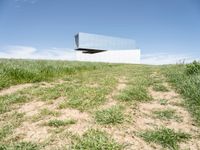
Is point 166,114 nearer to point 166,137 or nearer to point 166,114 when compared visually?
point 166,114

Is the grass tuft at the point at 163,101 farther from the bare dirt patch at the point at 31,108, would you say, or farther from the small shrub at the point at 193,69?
the small shrub at the point at 193,69

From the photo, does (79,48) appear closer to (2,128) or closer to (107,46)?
(107,46)

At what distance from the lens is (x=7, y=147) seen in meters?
3.16

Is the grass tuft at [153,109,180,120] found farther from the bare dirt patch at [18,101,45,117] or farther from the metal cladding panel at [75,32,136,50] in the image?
the metal cladding panel at [75,32,136,50]

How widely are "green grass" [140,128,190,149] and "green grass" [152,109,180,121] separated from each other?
2.39 feet

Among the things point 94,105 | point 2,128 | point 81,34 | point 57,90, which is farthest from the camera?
point 81,34

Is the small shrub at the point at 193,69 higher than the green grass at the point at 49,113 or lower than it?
higher

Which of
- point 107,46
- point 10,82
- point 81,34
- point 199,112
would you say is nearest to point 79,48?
point 81,34

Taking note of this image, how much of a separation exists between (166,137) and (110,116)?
1.21 m

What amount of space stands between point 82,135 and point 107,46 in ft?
233

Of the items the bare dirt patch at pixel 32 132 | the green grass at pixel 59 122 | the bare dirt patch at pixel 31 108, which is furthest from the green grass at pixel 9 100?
the green grass at pixel 59 122

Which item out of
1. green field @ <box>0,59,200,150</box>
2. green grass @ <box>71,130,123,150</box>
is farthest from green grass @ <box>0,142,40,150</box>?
green grass @ <box>71,130,123,150</box>

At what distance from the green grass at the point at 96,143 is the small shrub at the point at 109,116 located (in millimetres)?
592

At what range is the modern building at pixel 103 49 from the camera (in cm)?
6738
